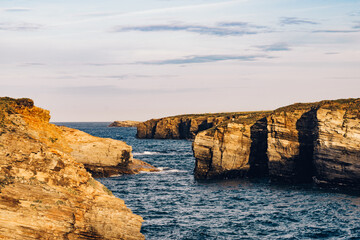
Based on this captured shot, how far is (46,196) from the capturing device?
17.3 metres

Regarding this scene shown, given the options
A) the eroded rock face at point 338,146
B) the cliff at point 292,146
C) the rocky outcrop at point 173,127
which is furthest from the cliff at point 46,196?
the rocky outcrop at point 173,127

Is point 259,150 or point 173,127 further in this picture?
point 173,127

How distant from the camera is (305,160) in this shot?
48.5m

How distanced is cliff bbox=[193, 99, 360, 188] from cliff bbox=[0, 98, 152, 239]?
30.4 m

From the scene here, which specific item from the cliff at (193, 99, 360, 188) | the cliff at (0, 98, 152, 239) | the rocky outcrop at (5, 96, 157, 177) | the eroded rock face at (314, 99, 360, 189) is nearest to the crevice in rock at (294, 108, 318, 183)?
the cliff at (193, 99, 360, 188)

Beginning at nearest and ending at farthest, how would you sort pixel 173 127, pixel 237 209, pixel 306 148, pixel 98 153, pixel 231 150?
pixel 237 209
pixel 306 148
pixel 231 150
pixel 98 153
pixel 173 127

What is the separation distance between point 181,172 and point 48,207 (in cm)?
4429

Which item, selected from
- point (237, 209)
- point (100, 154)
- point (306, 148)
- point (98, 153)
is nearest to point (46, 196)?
point (237, 209)

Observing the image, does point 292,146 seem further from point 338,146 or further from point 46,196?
point 46,196

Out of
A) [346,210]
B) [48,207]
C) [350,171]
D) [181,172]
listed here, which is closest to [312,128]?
[350,171]

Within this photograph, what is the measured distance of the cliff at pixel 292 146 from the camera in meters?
41.9

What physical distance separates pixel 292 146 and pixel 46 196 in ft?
121

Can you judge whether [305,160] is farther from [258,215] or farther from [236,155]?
[258,215]

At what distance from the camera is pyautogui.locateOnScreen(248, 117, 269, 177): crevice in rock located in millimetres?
54188
